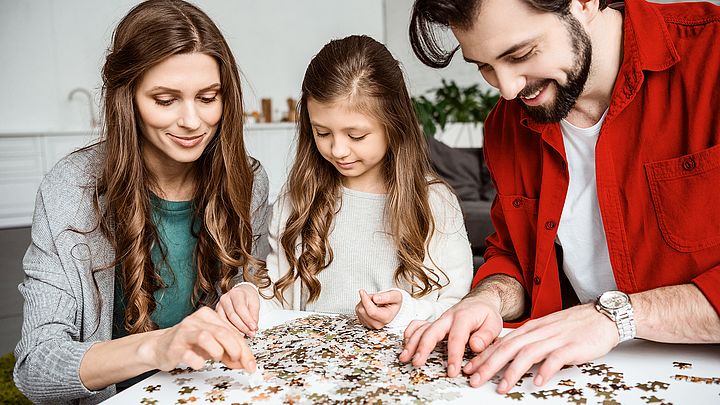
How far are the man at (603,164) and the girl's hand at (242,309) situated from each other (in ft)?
1.51

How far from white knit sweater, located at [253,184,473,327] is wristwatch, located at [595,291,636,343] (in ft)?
2.96

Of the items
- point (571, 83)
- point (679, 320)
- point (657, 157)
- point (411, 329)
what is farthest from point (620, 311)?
point (571, 83)

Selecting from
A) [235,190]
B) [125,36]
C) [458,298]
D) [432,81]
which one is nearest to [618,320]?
[458,298]

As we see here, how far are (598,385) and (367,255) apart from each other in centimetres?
134

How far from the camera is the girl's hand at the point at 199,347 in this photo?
4.36 feet

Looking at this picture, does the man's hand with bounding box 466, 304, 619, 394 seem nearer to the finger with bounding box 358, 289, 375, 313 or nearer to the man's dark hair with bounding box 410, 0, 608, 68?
the finger with bounding box 358, 289, 375, 313

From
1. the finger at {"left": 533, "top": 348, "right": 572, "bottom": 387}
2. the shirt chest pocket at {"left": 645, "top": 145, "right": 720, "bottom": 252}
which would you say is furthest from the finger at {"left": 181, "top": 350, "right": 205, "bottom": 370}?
the shirt chest pocket at {"left": 645, "top": 145, "right": 720, "bottom": 252}

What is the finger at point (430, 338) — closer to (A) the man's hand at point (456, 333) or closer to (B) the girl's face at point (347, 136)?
(A) the man's hand at point (456, 333)

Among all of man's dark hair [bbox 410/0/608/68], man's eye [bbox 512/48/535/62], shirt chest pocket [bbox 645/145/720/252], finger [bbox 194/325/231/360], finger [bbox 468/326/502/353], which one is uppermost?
man's dark hair [bbox 410/0/608/68]

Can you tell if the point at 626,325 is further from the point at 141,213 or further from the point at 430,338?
the point at 141,213

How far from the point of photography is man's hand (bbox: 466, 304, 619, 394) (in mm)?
1336

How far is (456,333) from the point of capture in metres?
1.50

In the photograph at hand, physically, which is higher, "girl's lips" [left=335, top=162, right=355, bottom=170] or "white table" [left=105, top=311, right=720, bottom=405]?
"girl's lips" [left=335, top=162, right=355, bottom=170]

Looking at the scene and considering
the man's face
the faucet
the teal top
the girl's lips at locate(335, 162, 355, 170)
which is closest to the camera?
the man's face
